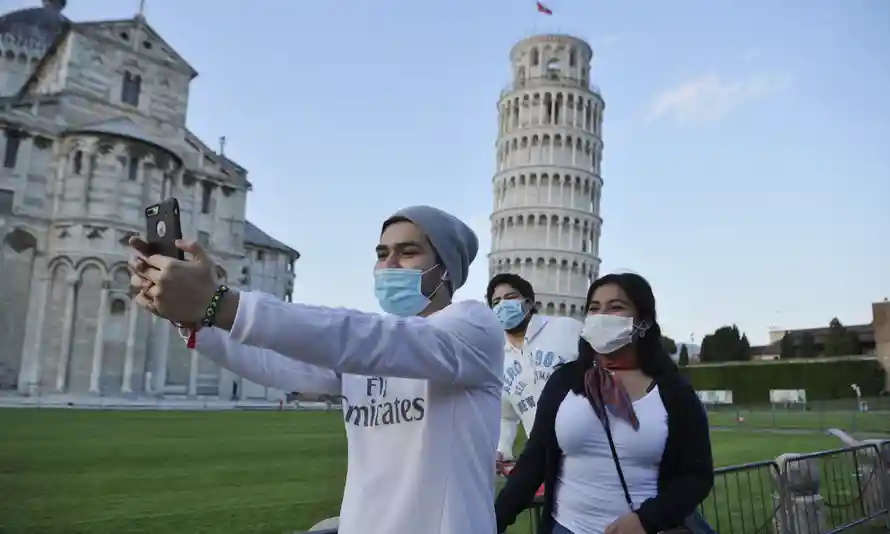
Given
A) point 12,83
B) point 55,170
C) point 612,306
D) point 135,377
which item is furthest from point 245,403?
point 612,306

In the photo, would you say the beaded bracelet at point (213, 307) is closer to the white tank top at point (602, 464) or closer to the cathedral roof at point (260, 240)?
the white tank top at point (602, 464)

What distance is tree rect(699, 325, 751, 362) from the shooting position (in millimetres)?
58188

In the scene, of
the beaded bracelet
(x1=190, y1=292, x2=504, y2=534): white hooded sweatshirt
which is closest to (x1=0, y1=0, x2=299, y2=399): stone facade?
(x1=190, y1=292, x2=504, y2=534): white hooded sweatshirt

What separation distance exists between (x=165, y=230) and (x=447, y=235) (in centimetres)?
98

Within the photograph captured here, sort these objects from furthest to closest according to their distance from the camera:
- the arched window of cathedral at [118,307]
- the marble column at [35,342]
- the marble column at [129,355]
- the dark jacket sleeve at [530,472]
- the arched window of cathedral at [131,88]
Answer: the arched window of cathedral at [131,88], the arched window of cathedral at [118,307], the marble column at [129,355], the marble column at [35,342], the dark jacket sleeve at [530,472]

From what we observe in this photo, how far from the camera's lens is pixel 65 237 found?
118ft

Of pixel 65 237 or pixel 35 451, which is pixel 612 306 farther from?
pixel 65 237

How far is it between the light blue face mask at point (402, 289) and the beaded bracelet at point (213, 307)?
886 mm

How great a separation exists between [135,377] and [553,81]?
45070mm

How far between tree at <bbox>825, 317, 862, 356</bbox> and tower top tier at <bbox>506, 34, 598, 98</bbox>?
99.7 ft

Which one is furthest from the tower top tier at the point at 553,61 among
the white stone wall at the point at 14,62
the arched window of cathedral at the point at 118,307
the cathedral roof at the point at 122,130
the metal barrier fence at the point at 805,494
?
the metal barrier fence at the point at 805,494

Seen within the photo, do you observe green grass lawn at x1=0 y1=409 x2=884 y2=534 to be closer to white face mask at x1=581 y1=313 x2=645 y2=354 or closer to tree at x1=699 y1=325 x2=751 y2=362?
white face mask at x1=581 y1=313 x2=645 y2=354

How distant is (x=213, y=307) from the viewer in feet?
4.70

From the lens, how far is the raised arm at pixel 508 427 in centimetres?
545
